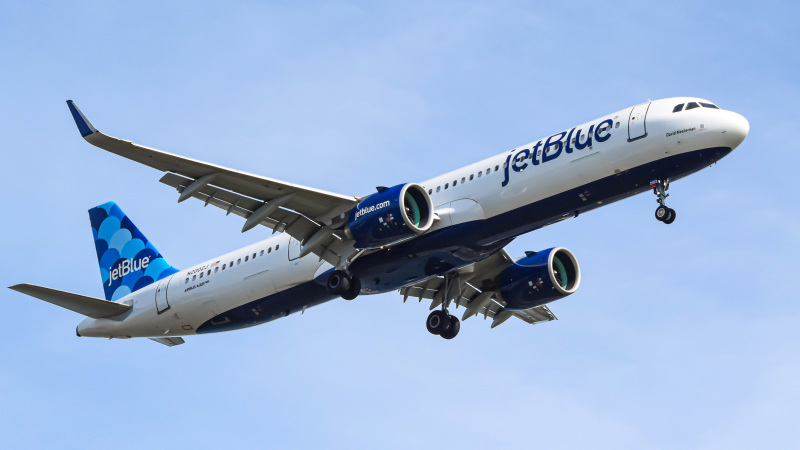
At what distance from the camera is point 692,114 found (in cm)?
3612

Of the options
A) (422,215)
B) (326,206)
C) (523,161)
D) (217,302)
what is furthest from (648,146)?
(217,302)

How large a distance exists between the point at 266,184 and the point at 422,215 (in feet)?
16.8

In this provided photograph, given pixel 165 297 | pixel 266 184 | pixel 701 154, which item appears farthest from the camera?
pixel 165 297

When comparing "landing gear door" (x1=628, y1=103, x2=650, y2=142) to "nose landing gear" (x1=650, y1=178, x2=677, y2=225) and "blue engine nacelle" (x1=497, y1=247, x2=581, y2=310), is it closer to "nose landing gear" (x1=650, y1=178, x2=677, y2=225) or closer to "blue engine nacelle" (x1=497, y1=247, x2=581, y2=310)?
"nose landing gear" (x1=650, y1=178, x2=677, y2=225)

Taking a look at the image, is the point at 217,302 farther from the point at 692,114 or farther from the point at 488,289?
the point at 692,114

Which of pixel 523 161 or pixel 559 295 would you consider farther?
pixel 559 295

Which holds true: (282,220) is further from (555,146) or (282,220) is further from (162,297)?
(555,146)

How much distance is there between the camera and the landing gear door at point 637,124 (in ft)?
119

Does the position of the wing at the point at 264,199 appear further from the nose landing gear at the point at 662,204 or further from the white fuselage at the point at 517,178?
the nose landing gear at the point at 662,204

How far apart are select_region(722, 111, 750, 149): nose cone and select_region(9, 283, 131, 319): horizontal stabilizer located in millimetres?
22995

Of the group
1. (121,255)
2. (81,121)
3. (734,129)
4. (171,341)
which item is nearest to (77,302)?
(171,341)

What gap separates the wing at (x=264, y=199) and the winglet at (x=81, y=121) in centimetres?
117

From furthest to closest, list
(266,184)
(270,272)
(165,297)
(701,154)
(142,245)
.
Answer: (142,245) < (165,297) < (270,272) < (266,184) < (701,154)

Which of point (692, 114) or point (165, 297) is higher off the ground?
point (692, 114)
